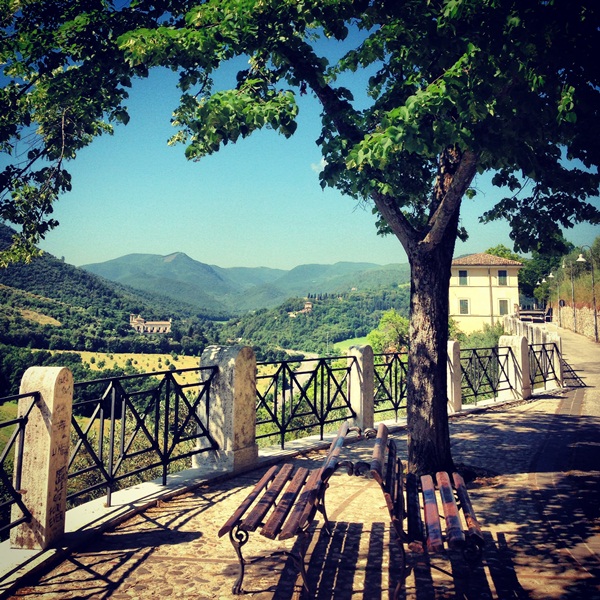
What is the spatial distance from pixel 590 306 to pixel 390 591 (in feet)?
133

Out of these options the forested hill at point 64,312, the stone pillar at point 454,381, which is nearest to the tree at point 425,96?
the stone pillar at point 454,381

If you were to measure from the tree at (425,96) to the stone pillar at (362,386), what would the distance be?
280 centimetres

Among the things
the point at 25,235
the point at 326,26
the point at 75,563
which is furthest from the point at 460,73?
the point at 25,235

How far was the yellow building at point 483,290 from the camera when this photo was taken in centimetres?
5634

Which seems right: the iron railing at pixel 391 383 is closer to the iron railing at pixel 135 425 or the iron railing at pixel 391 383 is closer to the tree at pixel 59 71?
the iron railing at pixel 135 425

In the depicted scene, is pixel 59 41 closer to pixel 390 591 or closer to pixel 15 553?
pixel 15 553

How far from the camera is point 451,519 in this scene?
3.14 meters

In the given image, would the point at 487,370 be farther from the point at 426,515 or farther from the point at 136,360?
the point at 136,360

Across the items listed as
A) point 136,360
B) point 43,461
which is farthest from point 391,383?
point 136,360

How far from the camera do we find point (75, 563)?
377 centimetres

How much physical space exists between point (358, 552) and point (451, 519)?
1155mm

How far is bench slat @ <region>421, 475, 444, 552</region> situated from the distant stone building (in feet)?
265

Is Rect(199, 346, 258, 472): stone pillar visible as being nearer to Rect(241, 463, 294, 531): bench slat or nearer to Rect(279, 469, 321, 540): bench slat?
Rect(241, 463, 294, 531): bench slat

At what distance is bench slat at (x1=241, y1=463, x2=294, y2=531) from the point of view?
10.4ft
